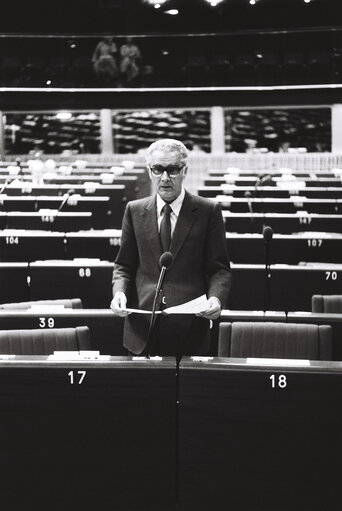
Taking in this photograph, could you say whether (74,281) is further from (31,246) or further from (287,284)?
(31,246)

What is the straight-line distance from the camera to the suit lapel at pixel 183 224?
272 centimetres

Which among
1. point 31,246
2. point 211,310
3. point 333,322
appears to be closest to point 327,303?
point 333,322

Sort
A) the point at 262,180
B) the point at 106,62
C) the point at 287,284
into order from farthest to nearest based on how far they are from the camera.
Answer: the point at 106,62 → the point at 262,180 → the point at 287,284

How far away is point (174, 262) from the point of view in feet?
8.93

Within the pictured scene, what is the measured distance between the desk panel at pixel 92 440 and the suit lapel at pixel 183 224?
0.73 m

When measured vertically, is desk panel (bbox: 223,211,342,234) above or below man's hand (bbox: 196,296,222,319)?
above

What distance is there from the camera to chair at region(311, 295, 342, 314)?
11.8 feet

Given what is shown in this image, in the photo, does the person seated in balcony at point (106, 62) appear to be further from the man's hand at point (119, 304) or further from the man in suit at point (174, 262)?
the man's hand at point (119, 304)

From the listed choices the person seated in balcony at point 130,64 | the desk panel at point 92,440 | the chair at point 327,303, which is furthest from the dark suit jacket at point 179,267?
the person seated in balcony at point 130,64

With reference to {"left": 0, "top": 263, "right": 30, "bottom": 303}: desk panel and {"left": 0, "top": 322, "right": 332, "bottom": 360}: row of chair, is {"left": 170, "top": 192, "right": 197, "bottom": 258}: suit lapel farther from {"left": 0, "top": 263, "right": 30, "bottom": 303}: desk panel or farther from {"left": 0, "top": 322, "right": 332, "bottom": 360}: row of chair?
{"left": 0, "top": 263, "right": 30, "bottom": 303}: desk panel

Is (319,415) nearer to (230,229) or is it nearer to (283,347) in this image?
(283,347)

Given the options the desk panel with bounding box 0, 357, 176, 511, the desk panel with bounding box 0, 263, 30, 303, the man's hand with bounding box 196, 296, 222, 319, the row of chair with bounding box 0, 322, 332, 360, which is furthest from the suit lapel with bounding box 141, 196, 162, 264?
the desk panel with bounding box 0, 263, 30, 303

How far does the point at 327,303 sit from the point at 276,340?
0.70 metres

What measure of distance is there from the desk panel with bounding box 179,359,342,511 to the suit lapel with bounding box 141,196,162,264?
2.45 ft
